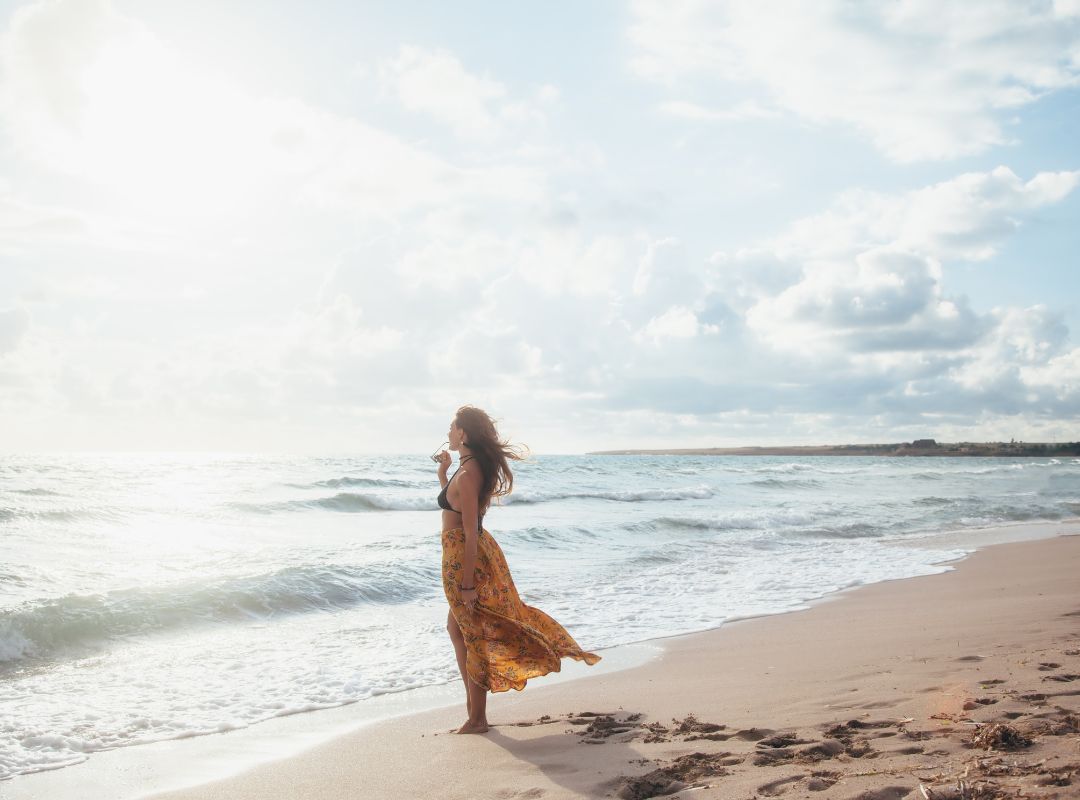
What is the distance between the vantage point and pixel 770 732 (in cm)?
448

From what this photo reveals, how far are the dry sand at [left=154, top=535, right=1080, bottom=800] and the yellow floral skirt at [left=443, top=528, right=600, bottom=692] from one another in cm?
39

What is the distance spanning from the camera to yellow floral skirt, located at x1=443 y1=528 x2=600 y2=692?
5.23 m

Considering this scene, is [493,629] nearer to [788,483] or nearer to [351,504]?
[351,504]

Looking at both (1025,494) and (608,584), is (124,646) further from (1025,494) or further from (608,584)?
(1025,494)

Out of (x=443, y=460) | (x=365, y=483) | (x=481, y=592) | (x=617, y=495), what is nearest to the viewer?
(x=481, y=592)

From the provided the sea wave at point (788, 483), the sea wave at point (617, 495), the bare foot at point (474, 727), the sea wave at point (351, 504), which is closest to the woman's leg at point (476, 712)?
the bare foot at point (474, 727)

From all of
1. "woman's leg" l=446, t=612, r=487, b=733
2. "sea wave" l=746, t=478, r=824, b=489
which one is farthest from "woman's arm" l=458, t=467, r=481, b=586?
"sea wave" l=746, t=478, r=824, b=489

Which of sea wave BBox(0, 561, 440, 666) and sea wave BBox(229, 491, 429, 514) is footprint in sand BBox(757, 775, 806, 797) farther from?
sea wave BBox(229, 491, 429, 514)

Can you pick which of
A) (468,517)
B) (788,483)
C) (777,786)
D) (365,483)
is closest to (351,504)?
(365,483)

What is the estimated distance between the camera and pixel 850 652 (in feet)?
22.8

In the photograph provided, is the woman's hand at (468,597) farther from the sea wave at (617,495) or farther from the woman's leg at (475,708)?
the sea wave at (617,495)

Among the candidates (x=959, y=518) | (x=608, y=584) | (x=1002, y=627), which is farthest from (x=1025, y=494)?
(x=1002, y=627)

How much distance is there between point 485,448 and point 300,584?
692 cm

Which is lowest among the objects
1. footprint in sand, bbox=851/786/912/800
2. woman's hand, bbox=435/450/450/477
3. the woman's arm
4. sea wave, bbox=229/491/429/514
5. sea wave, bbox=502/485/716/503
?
sea wave, bbox=502/485/716/503
